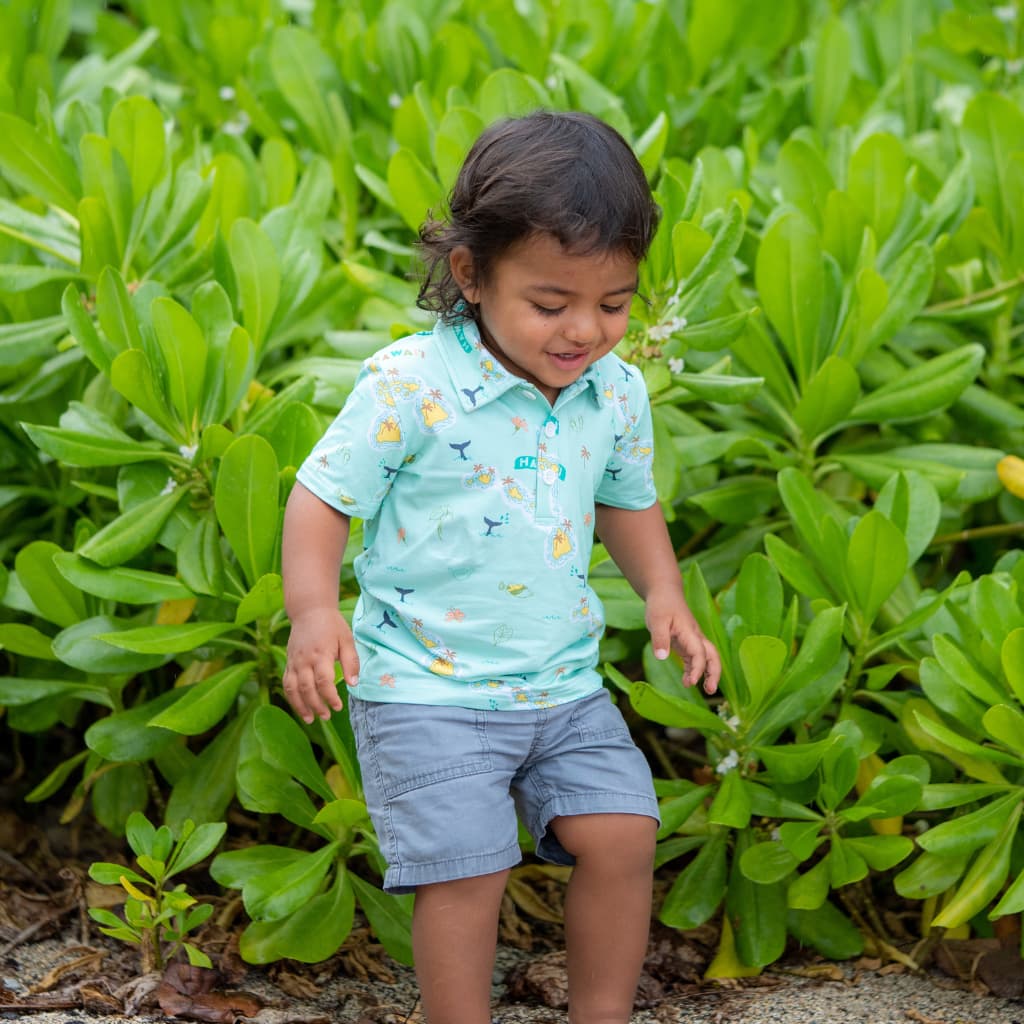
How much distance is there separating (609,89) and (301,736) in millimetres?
1963

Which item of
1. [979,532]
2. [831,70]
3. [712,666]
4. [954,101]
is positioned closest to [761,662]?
[712,666]

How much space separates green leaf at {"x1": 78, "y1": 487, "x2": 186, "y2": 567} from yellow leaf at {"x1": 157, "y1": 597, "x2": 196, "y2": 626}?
184mm

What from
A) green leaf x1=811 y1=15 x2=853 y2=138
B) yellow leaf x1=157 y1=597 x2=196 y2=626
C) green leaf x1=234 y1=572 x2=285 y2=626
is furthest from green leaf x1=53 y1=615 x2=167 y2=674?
green leaf x1=811 y1=15 x2=853 y2=138

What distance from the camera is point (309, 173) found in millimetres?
3160

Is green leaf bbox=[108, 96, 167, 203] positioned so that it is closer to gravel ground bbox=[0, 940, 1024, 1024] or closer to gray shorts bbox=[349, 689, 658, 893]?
gray shorts bbox=[349, 689, 658, 893]

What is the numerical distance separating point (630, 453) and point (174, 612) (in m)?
0.93

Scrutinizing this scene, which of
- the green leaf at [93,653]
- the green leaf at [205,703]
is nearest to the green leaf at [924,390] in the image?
the green leaf at [205,703]

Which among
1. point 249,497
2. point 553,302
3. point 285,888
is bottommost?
point 285,888

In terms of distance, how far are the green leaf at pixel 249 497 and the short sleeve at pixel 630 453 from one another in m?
0.51

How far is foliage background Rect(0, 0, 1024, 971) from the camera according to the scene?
2.37 m

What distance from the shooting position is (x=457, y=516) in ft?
6.42

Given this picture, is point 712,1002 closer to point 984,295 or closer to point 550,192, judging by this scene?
point 550,192

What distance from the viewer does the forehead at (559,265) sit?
188 centimetres

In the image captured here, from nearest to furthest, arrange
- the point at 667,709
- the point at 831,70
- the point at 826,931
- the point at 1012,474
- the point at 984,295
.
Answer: the point at 667,709 < the point at 826,931 < the point at 1012,474 < the point at 984,295 < the point at 831,70
